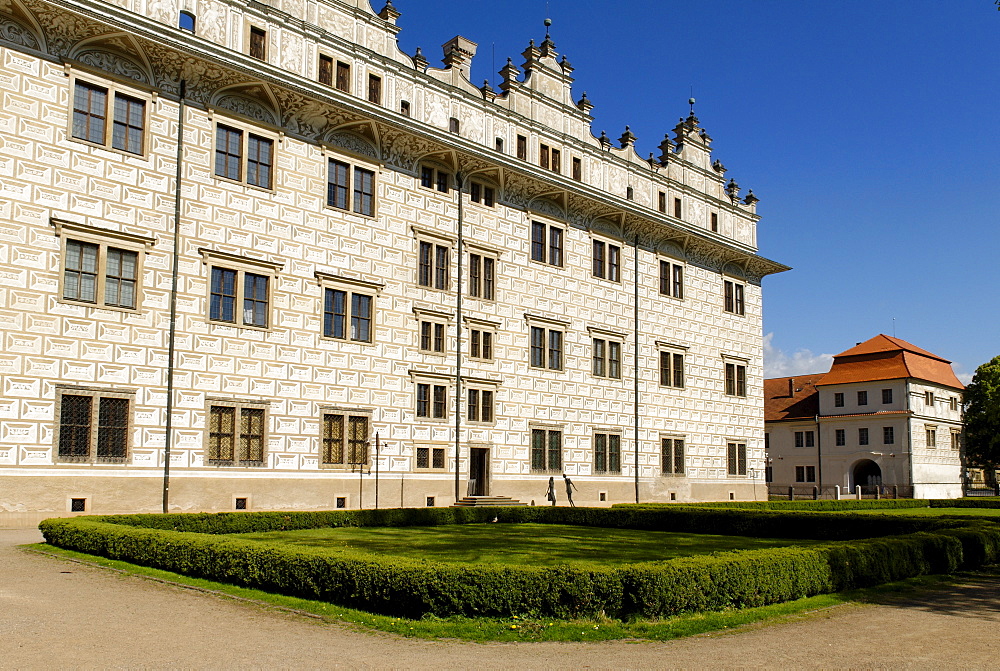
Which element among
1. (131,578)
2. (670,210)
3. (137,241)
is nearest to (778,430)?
(670,210)

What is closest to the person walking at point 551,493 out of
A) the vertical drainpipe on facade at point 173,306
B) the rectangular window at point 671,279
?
the rectangular window at point 671,279

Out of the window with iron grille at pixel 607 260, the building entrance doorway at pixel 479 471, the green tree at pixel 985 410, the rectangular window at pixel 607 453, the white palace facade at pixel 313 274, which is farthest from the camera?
the green tree at pixel 985 410

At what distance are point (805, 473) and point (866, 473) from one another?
4.43 meters

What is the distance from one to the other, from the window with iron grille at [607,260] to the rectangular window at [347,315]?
12.9 meters

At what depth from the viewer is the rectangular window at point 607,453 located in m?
38.8

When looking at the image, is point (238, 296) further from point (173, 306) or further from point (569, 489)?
point (569, 489)

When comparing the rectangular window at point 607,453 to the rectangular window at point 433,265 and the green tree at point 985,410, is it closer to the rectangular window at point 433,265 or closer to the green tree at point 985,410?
the rectangular window at point 433,265

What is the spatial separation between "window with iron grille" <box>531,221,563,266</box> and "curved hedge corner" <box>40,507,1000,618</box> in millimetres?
21371

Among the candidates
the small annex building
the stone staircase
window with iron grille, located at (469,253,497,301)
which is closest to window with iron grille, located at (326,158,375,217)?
window with iron grille, located at (469,253,497,301)

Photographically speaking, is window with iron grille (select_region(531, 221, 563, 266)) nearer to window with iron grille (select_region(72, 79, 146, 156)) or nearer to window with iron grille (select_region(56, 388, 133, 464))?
window with iron grille (select_region(72, 79, 146, 156))

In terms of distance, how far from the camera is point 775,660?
9.12 metres

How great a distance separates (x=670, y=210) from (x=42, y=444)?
31.4 metres

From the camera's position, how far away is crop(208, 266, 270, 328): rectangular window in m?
26.8

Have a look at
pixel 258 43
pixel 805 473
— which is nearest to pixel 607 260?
pixel 258 43
